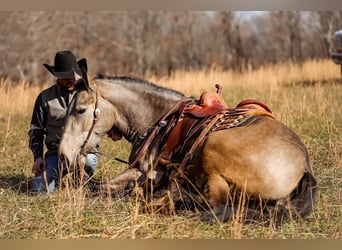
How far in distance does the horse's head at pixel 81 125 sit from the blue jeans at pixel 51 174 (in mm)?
378

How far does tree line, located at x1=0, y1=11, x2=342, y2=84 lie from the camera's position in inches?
718

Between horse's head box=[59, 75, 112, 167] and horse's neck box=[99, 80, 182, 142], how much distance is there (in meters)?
0.22

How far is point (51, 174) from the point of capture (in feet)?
17.1

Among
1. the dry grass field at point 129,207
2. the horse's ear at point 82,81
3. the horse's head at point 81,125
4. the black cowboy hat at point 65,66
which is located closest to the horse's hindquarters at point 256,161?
the dry grass field at point 129,207

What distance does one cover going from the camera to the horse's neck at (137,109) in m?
4.92

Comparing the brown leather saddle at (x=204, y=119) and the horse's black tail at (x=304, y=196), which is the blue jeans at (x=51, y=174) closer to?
the brown leather saddle at (x=204, y=119)

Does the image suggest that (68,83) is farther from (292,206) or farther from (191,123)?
(292,206)

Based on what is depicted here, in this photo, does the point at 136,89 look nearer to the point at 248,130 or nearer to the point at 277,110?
the point at 248,130

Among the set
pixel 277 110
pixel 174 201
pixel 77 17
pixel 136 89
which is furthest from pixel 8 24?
pixel 174 201

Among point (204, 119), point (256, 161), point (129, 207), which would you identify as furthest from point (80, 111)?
point (256, 161)

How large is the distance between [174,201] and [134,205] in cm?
44

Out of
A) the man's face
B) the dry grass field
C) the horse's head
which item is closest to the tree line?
the dry grass field

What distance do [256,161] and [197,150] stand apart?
0.58 metres

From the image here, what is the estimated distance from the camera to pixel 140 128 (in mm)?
4926
